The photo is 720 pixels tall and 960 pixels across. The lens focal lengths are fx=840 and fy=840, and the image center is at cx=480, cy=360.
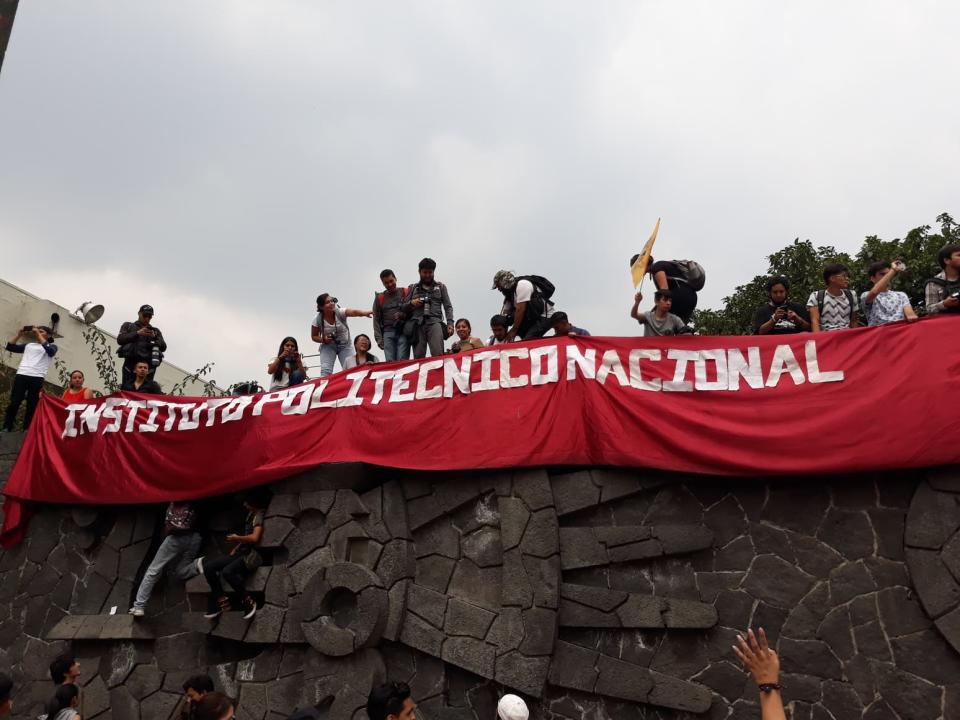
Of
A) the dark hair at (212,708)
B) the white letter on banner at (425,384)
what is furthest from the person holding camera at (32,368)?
the dark hair at (212,708)

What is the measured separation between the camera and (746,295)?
18.2m

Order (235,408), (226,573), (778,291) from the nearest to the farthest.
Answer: (778,291)
(226,573)
(235,408)

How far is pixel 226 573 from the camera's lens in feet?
25.8

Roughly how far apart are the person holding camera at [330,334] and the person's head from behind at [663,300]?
3706 mm

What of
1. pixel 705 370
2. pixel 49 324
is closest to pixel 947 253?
pixel 705 370

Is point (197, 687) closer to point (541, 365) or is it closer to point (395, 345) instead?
point (541, 365)

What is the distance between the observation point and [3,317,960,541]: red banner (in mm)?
6254

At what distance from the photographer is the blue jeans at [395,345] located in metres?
9.66

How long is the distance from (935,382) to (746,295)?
488 inches

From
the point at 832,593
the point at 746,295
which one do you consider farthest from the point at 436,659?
the point at 746,295

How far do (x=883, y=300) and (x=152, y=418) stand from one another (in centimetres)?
747

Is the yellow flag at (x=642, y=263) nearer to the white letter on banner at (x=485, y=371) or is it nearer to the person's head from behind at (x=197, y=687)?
the white letter on banner at (x=485, y=371)

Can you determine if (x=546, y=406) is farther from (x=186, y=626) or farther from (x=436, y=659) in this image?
(x=186, y=626)

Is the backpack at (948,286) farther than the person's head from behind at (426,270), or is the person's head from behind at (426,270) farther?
the person's head from behind at (426,270)
